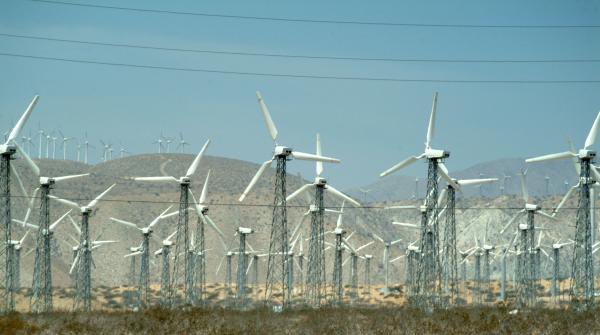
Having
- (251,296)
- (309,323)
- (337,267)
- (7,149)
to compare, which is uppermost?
(7,149)

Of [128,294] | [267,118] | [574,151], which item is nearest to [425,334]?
[267,118]

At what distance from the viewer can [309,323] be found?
62.5 m

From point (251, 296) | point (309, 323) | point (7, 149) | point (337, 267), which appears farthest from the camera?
point (251, 296)

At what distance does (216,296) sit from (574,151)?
321ft

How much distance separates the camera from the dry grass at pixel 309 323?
5516 centimetres

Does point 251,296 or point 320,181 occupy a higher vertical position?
point 320,181

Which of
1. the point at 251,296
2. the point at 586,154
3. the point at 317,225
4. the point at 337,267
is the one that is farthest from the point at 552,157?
the point at 251,296

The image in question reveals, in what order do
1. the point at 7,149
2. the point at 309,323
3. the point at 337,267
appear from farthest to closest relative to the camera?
the point at 337,267 → the point at 7,149 → the point at 309,323

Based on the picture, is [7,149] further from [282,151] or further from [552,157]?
[552,157]

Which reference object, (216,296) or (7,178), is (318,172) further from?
(216,296)

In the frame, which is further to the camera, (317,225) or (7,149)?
(317,225)

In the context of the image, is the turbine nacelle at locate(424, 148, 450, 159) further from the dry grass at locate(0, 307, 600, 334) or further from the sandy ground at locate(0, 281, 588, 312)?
the sandy ground at locate(0, 281, 588, 312)

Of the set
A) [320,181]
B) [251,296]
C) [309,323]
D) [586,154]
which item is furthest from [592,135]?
[251,296]

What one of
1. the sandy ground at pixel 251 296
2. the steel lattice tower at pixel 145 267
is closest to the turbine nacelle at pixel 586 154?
the steel lattice tower at pixel 145 267
